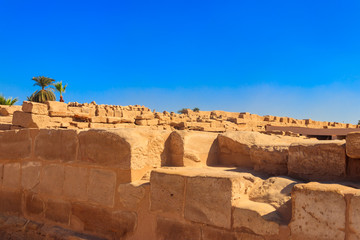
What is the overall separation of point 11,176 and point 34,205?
0.50 meters

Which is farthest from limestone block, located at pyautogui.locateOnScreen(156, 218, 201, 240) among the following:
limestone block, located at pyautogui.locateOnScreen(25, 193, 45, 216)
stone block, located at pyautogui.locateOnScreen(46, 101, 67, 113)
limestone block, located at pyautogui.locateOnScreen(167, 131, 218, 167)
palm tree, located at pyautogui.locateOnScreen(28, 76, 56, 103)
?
palm tree, located at pyautogui.locateOnScreen(28, 76, 56, 103)

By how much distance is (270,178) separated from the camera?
7.32ft

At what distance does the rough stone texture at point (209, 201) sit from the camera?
2020 millimetres

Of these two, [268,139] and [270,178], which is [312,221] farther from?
[268,139]

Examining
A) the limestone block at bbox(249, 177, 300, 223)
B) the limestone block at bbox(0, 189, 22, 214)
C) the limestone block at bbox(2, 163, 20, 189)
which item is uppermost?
the limestone block at bbox(249, 177, 300, 223)

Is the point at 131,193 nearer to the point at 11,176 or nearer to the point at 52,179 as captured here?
the point at 52,179

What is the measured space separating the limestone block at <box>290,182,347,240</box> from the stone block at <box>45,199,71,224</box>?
2.08 metres

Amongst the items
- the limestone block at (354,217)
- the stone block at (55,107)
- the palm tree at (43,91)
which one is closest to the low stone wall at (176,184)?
the limestone block at (354,217)

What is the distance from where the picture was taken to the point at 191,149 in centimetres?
286

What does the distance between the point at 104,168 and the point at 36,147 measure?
962 mm

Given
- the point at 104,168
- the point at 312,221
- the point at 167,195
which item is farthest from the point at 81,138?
the point at 312,221

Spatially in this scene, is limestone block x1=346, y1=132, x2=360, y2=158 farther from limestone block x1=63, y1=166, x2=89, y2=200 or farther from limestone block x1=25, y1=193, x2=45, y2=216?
limestone block x1=25, y1=193, x2=45, y2=216

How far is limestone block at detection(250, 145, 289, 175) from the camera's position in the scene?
94.7 inches

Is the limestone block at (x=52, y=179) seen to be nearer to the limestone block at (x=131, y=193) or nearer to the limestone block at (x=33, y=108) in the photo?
the limestone block at (x=131, y=193)
